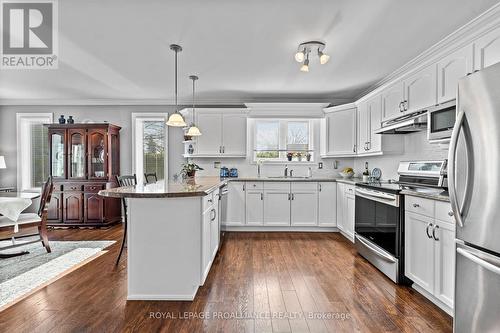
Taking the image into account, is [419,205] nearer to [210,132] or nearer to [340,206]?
[340,206]

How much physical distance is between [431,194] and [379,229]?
0.87 meters

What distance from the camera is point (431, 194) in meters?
2.21

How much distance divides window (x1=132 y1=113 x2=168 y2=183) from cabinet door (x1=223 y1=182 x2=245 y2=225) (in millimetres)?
1682

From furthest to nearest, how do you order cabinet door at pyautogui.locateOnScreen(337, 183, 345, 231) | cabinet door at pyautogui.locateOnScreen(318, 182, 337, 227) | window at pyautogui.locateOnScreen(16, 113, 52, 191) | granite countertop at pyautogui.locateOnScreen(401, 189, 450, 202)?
window at pyautogui.locateOnScreen(16, 113, 52, 191) → cabinet door at pyautogui.locateOnScreen(318, 182, 337, 227) → cabinet door at pyautogui.locateOnScreen(337, 183, 345, 231) → granite countertop at pyautogui.locateOnScreen(401, 189, 450, 202)

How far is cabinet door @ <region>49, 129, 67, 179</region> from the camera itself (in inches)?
197

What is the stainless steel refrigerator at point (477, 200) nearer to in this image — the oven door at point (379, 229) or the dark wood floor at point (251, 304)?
the dark wood floor at point (251, 304)

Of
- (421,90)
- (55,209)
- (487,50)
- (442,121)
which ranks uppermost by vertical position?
(487,50)

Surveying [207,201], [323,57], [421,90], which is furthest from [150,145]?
[421,90]

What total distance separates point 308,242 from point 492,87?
3082 mm

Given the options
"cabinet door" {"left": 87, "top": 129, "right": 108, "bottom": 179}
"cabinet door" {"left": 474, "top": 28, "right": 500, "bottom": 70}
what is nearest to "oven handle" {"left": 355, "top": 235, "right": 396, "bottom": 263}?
"cabinet door" {"left": 474, "top": 28, "right": 500, "bottom": 70}

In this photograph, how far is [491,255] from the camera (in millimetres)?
1414

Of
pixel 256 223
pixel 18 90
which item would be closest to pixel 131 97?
pixel 18 90

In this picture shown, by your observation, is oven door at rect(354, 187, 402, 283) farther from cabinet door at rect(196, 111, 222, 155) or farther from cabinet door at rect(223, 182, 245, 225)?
cabinet door at rect(196, 111, 222, 155)

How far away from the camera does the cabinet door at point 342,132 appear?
4656mm
